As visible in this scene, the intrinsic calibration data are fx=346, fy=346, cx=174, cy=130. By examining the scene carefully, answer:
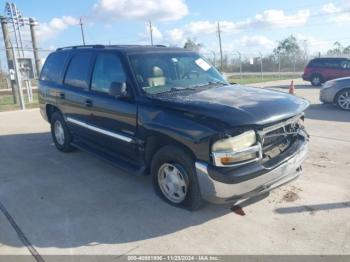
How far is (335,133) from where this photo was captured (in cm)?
762

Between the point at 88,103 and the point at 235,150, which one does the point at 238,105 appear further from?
the point at 88,103

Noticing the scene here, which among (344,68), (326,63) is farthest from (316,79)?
(344,68)

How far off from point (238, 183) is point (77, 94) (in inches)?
129

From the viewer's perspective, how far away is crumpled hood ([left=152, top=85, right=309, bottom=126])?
3.56m

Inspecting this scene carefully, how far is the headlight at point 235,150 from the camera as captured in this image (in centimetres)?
347

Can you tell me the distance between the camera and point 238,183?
3516 mm

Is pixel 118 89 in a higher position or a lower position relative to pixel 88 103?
higher

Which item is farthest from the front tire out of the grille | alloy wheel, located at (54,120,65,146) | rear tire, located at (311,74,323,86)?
rear tire, located at (311,74,323,86)

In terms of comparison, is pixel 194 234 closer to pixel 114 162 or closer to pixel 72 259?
pixel 72 259

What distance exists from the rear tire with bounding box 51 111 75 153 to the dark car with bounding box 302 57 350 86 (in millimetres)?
16962

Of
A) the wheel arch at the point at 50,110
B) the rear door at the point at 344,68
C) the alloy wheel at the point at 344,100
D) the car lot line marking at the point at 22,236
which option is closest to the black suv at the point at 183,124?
the wheel arch at the point at 50,110

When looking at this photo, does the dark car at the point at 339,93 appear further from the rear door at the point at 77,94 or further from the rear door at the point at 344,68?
the rear door at the point at 344,68

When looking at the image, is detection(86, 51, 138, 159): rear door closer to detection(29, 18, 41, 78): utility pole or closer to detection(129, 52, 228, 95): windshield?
detection(129, 52, 228, 95): windshield

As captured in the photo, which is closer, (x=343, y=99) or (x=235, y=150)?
(x=235, y=150)
